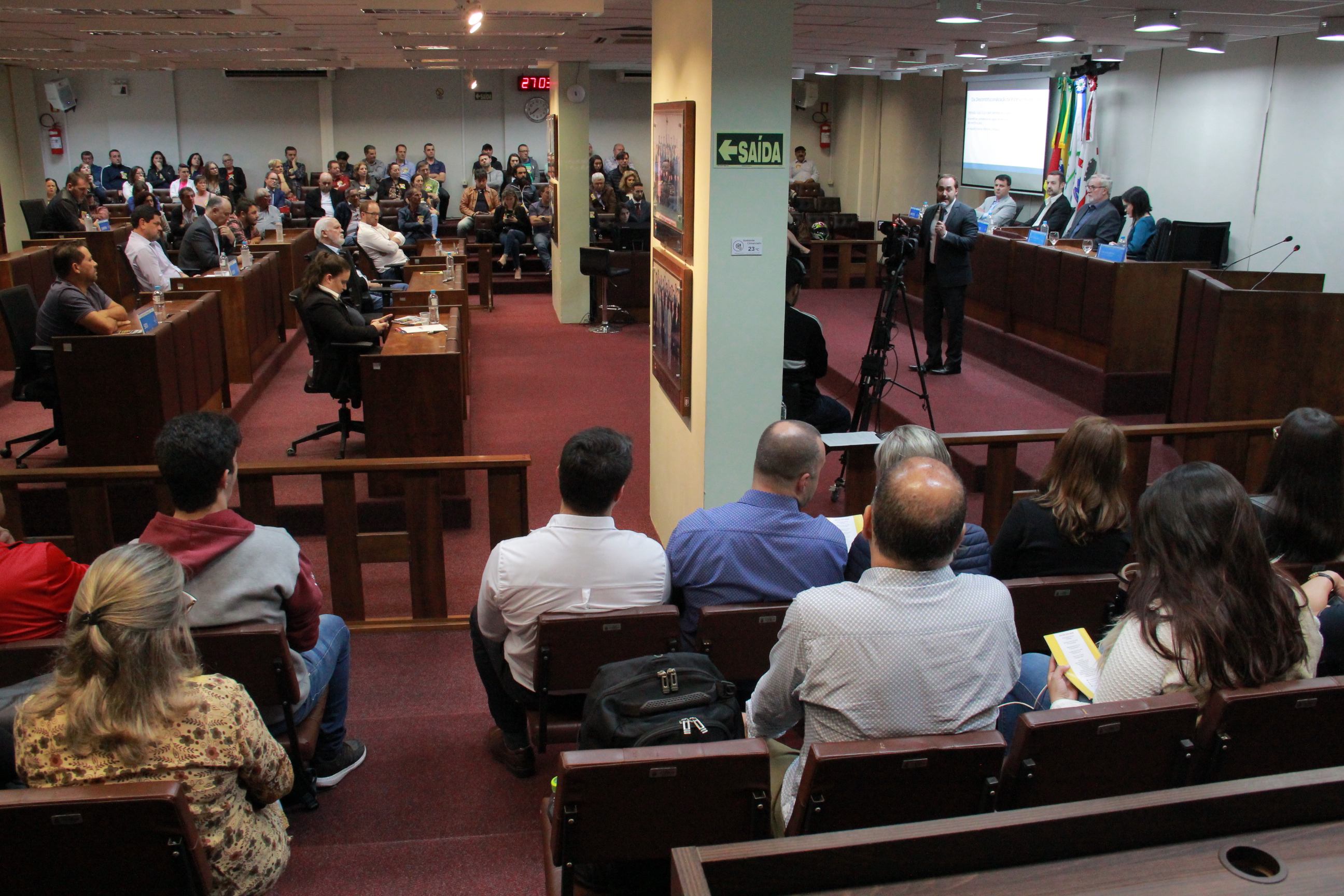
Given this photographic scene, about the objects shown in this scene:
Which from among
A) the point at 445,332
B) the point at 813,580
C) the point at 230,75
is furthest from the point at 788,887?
the point at 230,75

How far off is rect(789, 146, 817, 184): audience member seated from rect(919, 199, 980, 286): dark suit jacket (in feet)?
31.6

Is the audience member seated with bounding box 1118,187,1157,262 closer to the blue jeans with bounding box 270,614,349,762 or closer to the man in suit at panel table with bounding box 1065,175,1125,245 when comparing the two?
the man in suit at panel table with bounding box 1065,175,1125,245

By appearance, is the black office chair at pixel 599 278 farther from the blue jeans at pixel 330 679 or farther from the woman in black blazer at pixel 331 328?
the blue jeans at pixel 330 679

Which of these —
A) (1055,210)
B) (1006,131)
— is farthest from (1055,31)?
(1006,131)

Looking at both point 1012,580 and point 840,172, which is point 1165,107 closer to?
point 840,172

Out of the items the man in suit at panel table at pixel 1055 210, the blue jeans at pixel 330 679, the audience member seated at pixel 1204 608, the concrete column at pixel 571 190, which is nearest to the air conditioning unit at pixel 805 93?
the concrete column at pixel 571 190

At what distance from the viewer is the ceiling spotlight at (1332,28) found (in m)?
6.65

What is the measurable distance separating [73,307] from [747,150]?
372 cm

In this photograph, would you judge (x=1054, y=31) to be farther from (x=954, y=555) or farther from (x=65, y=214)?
(x=65, y=214)

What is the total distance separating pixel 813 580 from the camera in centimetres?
264

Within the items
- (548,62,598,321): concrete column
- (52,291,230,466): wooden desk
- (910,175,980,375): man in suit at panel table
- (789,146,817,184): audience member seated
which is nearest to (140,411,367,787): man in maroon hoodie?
(52,291,230,466): wooden desk

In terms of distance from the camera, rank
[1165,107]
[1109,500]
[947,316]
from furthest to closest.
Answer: [1165,107]
[947,316]
[1109,500]

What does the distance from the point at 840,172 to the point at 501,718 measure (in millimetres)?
16639

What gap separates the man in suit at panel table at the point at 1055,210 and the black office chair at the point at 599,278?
4.44 meters
